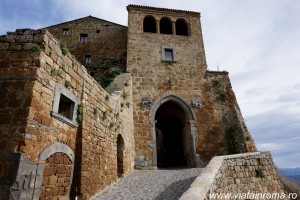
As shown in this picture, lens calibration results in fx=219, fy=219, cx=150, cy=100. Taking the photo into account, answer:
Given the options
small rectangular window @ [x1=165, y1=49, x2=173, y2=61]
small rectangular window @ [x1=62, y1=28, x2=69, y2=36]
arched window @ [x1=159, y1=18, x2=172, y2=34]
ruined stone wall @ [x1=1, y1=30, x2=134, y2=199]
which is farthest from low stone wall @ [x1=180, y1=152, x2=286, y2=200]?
small rectangular window @ [x1=62, y1=28, x2=69, y2=36]

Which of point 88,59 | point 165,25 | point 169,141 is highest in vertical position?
point 165,25

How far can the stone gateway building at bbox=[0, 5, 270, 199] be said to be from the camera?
3.86 m

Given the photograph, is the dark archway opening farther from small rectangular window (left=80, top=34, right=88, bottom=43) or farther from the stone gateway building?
small rectangular window (left=80, top=34, right=88, bottom=43)

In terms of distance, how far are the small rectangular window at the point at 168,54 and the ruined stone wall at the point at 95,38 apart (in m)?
2.78

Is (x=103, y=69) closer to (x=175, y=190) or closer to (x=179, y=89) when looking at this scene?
(x=179, y=89)

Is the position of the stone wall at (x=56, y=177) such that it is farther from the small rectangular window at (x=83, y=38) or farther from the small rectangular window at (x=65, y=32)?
the small rectangular window at (x=65, y=32)

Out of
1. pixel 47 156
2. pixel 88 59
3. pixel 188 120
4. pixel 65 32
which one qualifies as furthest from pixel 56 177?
pixel 65 32

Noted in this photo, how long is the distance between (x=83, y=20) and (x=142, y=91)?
26.5ft

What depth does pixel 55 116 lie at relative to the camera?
4.42m

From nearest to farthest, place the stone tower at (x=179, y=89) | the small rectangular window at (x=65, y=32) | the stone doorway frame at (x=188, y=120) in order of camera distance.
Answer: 1. the stone doorway frame at (x=188, y=120)
2. the stone tower at (x=179, y=89)
3. the small rectangular window at (x=65, y=32)

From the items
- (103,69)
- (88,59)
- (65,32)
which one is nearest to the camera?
(103,69)

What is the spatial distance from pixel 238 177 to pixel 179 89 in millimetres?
6330

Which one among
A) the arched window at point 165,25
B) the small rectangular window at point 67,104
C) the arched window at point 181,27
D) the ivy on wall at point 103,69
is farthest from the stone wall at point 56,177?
the arched window at point 181,27

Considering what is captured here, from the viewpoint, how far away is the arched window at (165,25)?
1438cm
